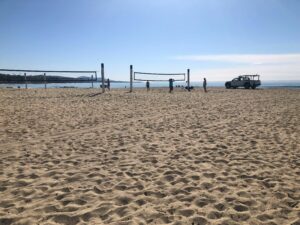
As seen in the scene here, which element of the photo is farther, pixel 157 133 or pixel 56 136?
pixel 157 133

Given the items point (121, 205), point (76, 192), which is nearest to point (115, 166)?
point (76, 192)

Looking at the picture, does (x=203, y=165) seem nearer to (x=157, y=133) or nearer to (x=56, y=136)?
(x=157, y=133)

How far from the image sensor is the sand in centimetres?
370

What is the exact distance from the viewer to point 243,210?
3807mm

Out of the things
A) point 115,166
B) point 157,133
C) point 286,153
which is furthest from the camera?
point 157,133

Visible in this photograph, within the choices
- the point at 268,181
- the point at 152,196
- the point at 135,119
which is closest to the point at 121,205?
the point at 152,196

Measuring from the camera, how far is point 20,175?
4.89 m

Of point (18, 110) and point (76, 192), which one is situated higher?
point (18, 110)

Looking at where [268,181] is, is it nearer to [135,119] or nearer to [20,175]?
[20,175]

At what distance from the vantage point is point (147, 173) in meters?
5.06

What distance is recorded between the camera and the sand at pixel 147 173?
370cm

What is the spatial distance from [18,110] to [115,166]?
7.68m

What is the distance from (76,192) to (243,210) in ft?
7.48

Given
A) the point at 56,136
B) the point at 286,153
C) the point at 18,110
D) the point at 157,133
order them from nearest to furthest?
the point at 286,153, the point at 56,136, the point at 157,133, the point at 18,110
